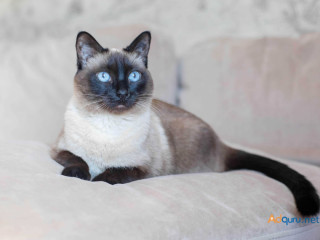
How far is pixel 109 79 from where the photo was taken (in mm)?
1672

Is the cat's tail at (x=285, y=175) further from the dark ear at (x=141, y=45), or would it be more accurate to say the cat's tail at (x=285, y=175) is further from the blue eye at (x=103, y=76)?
the blue eye at (x=103, y=76)

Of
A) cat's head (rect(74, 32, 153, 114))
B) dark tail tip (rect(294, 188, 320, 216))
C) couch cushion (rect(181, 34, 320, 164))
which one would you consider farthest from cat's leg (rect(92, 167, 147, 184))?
couch cushion (rect(181, 34, 320, 164))

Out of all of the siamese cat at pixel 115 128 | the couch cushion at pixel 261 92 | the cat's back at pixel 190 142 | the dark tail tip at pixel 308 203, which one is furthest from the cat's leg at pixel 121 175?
the couch cushion at pixel 261 92

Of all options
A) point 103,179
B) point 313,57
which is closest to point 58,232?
point 103,179

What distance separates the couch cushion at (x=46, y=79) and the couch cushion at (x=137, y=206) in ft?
2.42

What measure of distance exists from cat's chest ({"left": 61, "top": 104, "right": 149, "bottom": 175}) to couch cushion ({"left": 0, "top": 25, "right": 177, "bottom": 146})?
832mm

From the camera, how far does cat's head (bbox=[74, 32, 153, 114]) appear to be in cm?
164

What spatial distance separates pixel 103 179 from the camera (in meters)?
1.54

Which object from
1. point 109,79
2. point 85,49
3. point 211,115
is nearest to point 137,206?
point 109,79

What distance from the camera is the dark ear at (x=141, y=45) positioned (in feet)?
5.92

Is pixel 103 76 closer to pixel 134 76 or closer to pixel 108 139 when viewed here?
pixel 134 76

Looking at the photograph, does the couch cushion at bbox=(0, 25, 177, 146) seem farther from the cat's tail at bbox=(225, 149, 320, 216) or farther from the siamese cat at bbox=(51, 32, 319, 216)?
the cat's tail at bbox=(225, 149, 320, 216)

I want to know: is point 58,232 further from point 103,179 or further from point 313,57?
point 313,57

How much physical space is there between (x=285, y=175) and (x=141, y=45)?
2.81 ft
